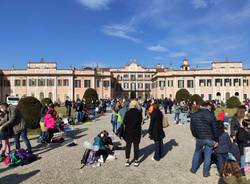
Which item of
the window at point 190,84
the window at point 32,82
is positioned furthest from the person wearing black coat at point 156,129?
the window at point 32,82

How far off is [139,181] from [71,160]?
2.80 m

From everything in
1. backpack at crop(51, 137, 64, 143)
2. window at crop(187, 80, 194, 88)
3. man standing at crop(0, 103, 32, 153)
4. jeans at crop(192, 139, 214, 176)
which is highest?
window at crop(187, 80, 194, 88)

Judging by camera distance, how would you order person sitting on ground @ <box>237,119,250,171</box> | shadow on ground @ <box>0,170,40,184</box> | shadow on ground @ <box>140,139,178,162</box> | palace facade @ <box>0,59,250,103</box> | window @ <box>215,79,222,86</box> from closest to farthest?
1. shadow on ground @ <box>0,170,40,184</box>
2. person sitting on ground @ <box>237,119,250,171</box>
3. shadow on ground @ <box>140,139,178,162</box>
4. palace facade @ <box>0,59,250,103</box>
5. window @ <box>215,79,222,86</box>

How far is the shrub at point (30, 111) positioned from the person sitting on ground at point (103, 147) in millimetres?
8958

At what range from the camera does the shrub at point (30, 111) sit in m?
16.9

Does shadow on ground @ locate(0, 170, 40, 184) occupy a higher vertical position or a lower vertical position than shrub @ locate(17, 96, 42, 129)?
lower

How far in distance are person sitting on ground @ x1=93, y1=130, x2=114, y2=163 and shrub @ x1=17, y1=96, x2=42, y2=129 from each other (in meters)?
8.96

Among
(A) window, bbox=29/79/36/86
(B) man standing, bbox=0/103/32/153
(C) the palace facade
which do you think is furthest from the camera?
(A) window, bbox=29/79/36/86

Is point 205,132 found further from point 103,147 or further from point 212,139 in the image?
point 103,147

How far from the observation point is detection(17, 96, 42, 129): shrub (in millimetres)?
16859

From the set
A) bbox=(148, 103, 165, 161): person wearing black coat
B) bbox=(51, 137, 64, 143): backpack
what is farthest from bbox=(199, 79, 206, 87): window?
bbox=(148, 103, 165, 161): person wearing black coat

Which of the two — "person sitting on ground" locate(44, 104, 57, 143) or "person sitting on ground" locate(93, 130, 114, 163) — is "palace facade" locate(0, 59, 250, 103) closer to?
"person sitting on ground" locate(44, 104, 57, 143)

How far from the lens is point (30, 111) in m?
17.0

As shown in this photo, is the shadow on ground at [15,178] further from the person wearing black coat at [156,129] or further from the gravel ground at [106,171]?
the person wearing black coat at [156,129]
